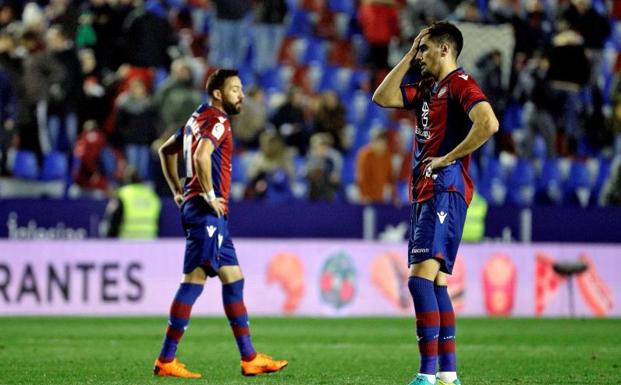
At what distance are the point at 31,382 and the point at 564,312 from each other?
10213 mm

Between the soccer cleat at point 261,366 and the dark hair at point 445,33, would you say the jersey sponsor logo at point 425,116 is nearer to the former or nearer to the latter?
the dark hair at point 445,33

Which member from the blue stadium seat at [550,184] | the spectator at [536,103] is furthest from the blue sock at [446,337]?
the spectator at [536,103]

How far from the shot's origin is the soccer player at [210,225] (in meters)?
8.88

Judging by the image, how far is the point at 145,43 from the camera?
18.8 m

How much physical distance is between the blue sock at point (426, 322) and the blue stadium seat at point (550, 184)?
1236 cm

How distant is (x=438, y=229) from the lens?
756cm

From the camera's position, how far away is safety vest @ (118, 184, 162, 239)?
656 inches

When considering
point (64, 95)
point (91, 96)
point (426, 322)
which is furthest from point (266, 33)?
point (426, 322)

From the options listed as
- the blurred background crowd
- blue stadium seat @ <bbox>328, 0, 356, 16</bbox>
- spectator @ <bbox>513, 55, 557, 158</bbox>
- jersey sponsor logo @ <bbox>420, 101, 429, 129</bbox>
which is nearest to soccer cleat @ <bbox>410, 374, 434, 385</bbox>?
jersey sponsor logo @ <bbox>420, 101, 429, 129</bbox>

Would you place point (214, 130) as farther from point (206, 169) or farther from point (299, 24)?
point (299, 24)

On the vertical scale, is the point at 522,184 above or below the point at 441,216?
above

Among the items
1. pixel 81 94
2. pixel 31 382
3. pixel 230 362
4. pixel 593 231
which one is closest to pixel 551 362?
pixel 230 362

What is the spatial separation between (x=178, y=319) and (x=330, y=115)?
10.5m

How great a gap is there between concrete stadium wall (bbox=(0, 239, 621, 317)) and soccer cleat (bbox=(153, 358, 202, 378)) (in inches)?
284
